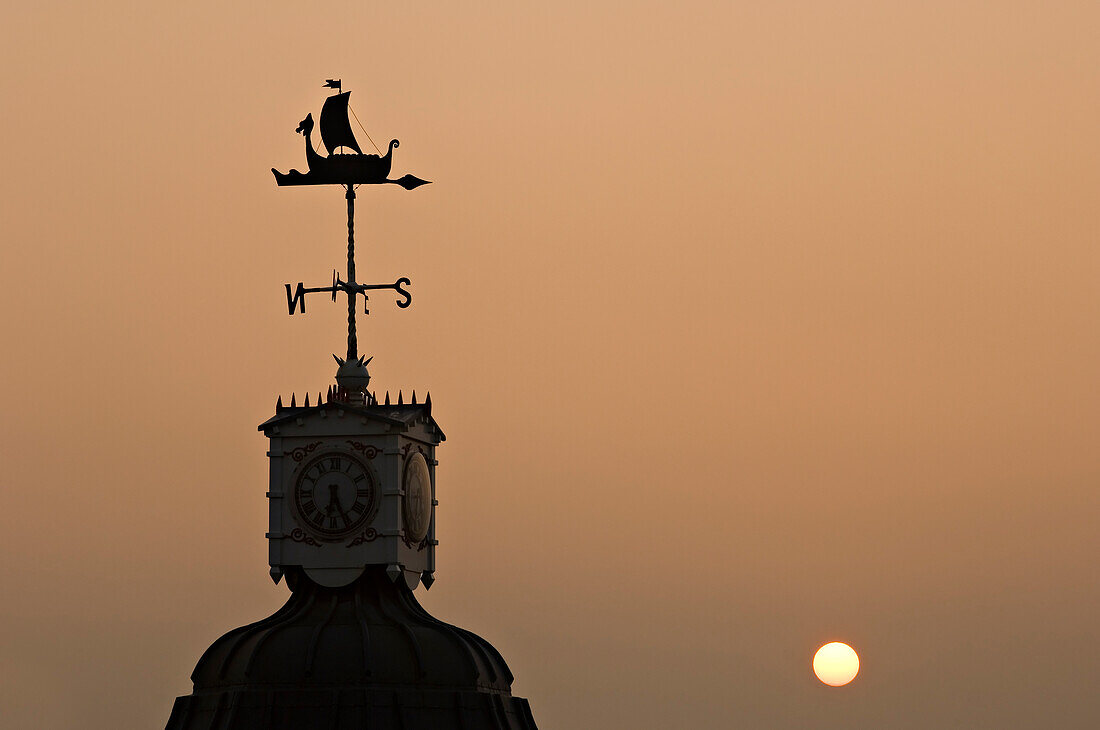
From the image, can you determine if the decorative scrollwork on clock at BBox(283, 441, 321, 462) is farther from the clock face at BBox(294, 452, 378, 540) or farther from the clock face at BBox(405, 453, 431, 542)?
the clock face at BBox(405, 453, 431, 542)

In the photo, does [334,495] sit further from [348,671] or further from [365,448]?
[348,671]

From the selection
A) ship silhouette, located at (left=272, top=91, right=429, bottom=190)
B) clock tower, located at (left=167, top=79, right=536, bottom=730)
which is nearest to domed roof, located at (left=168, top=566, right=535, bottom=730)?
clock tower, located at (left=167, top=79, right=536, bottom=730)

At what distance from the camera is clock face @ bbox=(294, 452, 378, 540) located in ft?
259

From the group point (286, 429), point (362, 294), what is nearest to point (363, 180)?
point (362, 294)

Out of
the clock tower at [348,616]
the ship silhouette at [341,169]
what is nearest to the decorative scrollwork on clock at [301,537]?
the clock tower at [348,616]

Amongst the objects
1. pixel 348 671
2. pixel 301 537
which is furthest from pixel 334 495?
pixel 348 671

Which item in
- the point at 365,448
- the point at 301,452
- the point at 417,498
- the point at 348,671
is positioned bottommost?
the point at 348,671

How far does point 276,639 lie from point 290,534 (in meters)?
3.46

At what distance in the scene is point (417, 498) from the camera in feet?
265

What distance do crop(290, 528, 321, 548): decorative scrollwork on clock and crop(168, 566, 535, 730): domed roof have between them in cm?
129

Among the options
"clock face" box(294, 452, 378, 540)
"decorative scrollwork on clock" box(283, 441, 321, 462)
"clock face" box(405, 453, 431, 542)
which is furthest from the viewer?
"clock face" box(405, 453, 431, 542)

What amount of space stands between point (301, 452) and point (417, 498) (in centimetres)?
430

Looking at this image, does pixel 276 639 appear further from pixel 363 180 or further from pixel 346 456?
pixel 363 180

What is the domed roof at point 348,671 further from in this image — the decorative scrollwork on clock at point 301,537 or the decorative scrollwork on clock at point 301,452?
the decorative scrollwork on clock at point 301,452
